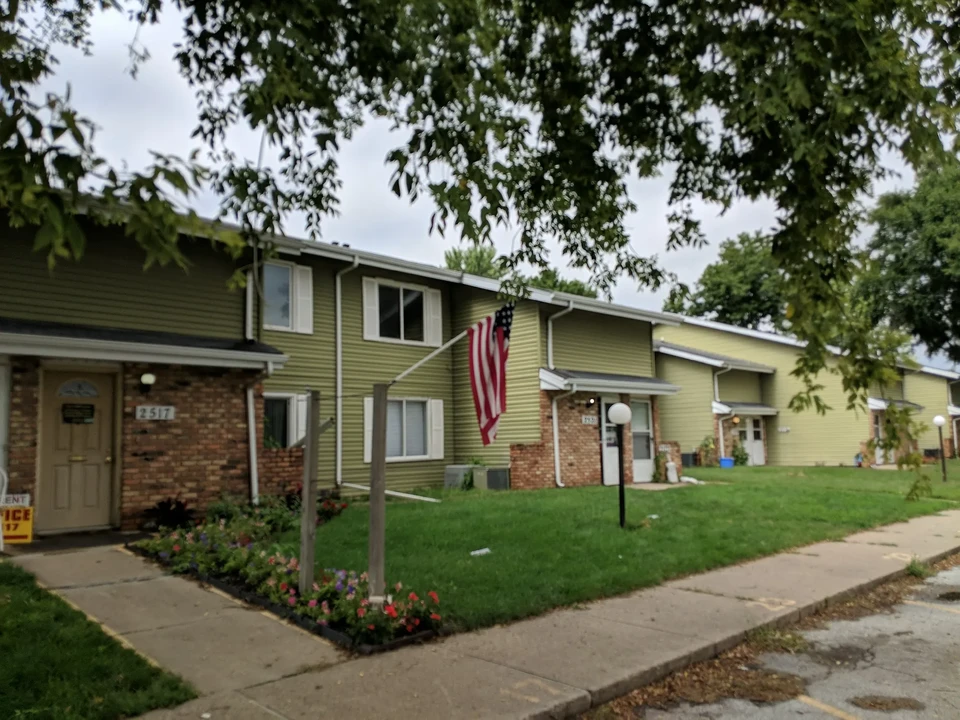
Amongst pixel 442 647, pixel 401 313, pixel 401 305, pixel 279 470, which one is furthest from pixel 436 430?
pixel 442 647

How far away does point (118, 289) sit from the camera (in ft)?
38.4

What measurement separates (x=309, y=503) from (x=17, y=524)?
5.20 m

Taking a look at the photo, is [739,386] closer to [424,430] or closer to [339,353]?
[424,430]

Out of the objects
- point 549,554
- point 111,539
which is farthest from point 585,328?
point 111,539

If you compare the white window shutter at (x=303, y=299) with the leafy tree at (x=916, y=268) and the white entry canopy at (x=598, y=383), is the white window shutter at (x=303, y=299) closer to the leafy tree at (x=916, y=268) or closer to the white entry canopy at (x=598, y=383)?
the white entry canopy at (x=598, y=383)

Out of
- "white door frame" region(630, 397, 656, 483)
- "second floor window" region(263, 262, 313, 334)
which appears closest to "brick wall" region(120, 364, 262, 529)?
"second floor window" region(263, 262, 313, 334)

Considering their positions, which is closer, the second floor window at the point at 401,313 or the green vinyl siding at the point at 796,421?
the second floor window at the point at 401,313

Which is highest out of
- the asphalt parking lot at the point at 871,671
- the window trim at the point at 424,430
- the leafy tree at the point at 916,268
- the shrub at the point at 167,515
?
the leafy tree at the point at 916,268

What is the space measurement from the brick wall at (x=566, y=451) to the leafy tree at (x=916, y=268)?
18.7 m

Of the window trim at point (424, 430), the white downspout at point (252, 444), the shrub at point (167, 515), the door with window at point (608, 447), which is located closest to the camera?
the shrub at point (167, 515)

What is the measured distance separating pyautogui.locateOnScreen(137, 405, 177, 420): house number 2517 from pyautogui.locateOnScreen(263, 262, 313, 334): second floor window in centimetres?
313

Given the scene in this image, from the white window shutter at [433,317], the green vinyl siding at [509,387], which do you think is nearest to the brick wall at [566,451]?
the green vinyl siding at [509,387]

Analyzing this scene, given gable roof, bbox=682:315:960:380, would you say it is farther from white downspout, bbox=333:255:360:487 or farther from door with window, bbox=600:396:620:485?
white downspout, bbox=333:255:360:487

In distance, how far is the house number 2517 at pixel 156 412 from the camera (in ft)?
36.6
